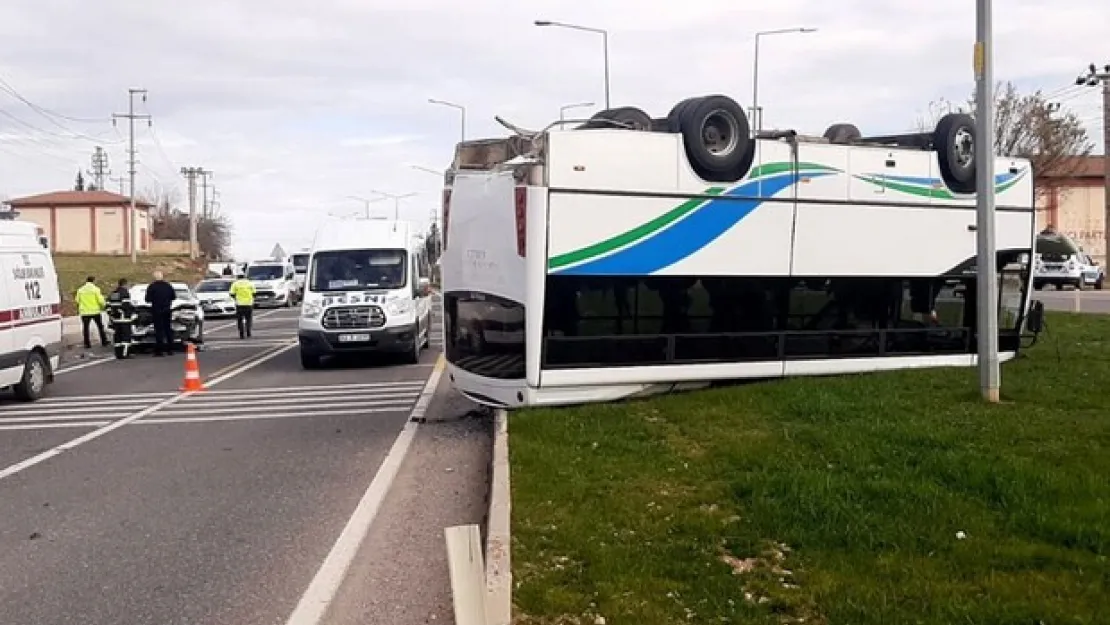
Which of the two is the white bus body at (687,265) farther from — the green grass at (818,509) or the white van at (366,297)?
the white van at (366,297)

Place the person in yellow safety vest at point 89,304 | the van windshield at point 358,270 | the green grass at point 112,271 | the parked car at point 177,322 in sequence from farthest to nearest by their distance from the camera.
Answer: the green grass at point 112,271 → the person in yellow safety vest at point 89,304 → the parked car at point 177,322 → the van windshield at point 358,270

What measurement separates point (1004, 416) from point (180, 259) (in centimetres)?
8527

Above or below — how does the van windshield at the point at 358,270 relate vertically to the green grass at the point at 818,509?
above

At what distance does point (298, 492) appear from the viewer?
30.7 feet

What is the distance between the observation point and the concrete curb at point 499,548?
5.27 m

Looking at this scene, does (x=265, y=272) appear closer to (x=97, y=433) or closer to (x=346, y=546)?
(x=97, y=433)

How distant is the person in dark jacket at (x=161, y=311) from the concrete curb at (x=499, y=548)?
15.5 metres

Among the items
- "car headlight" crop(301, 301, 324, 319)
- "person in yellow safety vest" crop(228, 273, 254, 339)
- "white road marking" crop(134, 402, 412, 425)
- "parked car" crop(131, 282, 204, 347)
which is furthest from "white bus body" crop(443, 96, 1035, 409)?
"person in yellow safety vest" crop(228, 273, 254, 339)

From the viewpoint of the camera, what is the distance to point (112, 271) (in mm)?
65312

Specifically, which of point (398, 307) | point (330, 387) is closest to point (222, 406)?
point (330, 387)

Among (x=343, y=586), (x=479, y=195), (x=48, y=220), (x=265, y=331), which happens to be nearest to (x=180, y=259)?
(x=48, y=220)

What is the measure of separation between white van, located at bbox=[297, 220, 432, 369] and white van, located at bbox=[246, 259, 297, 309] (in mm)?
28915

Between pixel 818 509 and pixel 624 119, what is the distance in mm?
6790

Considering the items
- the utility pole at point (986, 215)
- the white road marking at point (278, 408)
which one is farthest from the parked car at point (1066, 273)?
the utility pole at point (986, 215)
